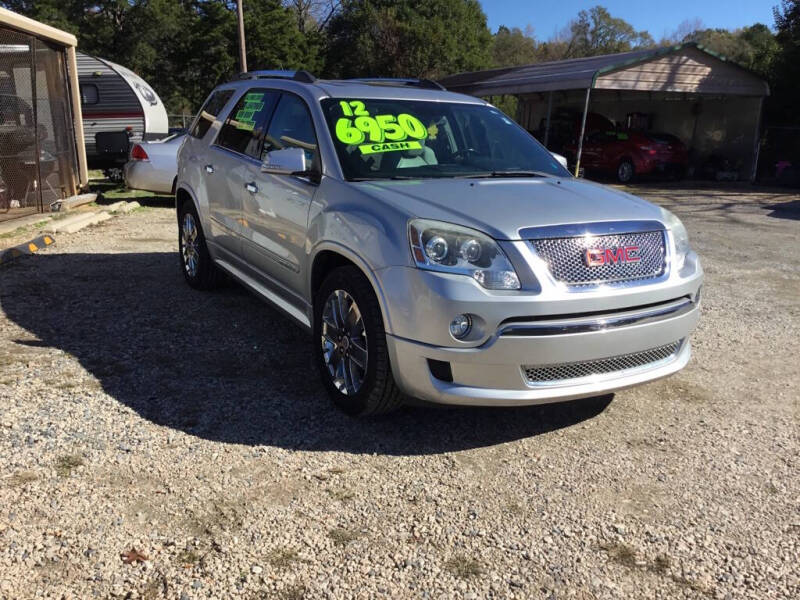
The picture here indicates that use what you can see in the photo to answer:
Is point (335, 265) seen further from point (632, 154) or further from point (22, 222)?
point (632, 154)

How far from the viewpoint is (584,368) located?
3.42 m

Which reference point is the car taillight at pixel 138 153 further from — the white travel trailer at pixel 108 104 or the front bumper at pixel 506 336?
the front bumper at pixel 506 336

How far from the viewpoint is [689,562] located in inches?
107

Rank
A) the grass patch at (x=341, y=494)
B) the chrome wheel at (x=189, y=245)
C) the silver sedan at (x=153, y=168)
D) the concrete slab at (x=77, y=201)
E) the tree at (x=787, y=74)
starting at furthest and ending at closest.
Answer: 1. the tree at (x=787, y=74)
2. the silver sedan at (x=153, y=168)
3. the concrete slab at (x=77, y=201)
4. the chrome wheel at (x=189, y=245)
5. the grass patch at (x=341, y=494)

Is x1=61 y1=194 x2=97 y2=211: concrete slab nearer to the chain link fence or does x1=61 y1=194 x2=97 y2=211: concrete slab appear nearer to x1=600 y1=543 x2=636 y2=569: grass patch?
the chain link fence

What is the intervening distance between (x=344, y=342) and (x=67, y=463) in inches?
58.7

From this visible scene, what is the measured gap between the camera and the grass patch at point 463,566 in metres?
2.62

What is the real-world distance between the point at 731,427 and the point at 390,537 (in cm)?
224

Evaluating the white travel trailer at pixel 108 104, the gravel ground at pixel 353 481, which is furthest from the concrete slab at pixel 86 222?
the white travel trailer at pixel 108 104

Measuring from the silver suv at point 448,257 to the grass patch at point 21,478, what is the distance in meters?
1.54

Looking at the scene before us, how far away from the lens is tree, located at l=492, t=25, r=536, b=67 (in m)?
61.7

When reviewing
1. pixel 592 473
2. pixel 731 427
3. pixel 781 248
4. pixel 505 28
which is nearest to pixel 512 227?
pixel 592 473

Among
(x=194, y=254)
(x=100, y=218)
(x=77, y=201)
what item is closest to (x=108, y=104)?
(x=77, y=201)

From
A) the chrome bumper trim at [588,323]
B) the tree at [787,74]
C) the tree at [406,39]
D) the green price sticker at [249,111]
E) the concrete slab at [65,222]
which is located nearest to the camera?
the chrome bumper trim at [588,323]
